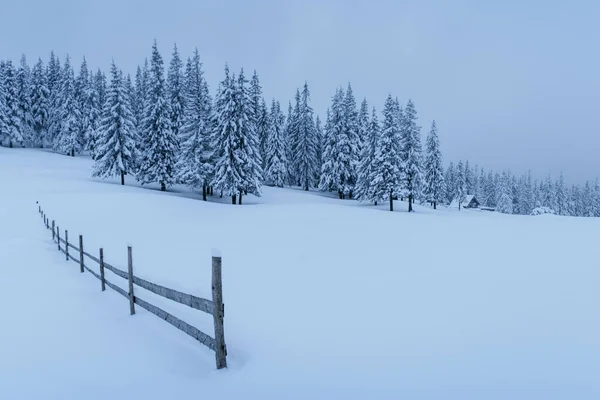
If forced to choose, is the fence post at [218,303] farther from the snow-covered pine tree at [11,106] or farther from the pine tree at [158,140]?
the snow-covered pine tree at [11,106]

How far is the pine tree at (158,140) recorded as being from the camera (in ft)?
145

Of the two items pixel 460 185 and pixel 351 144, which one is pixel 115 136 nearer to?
pixel 351 144

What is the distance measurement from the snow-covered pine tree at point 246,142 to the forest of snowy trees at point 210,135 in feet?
0.41

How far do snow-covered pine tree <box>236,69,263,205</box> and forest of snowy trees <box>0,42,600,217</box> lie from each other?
12 centimetres

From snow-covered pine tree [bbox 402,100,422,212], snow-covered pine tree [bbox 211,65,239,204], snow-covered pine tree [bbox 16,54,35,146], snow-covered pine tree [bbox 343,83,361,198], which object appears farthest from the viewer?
snow-covered pine tree [bbox 16,54,35,146]

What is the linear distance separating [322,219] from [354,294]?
18.4 meters

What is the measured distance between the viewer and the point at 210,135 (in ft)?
141

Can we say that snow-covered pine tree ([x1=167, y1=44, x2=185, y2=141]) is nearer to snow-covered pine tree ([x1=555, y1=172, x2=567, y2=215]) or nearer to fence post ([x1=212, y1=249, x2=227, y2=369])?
fence post ([x1=212, y1=249, x2=227, y2=369])

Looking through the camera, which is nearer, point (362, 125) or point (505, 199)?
point (362, 125)

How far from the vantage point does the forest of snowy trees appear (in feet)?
141

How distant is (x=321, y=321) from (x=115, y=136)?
4487 cm

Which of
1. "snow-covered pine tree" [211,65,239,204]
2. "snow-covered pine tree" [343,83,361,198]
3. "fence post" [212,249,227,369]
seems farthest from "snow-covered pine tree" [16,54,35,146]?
"fence post" [212,249,227,369]

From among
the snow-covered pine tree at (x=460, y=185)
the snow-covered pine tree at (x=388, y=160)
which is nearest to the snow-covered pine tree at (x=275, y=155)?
the snow-covered pine tree at (x=388, y=160)

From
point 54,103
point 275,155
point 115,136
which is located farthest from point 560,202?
point 54,103
